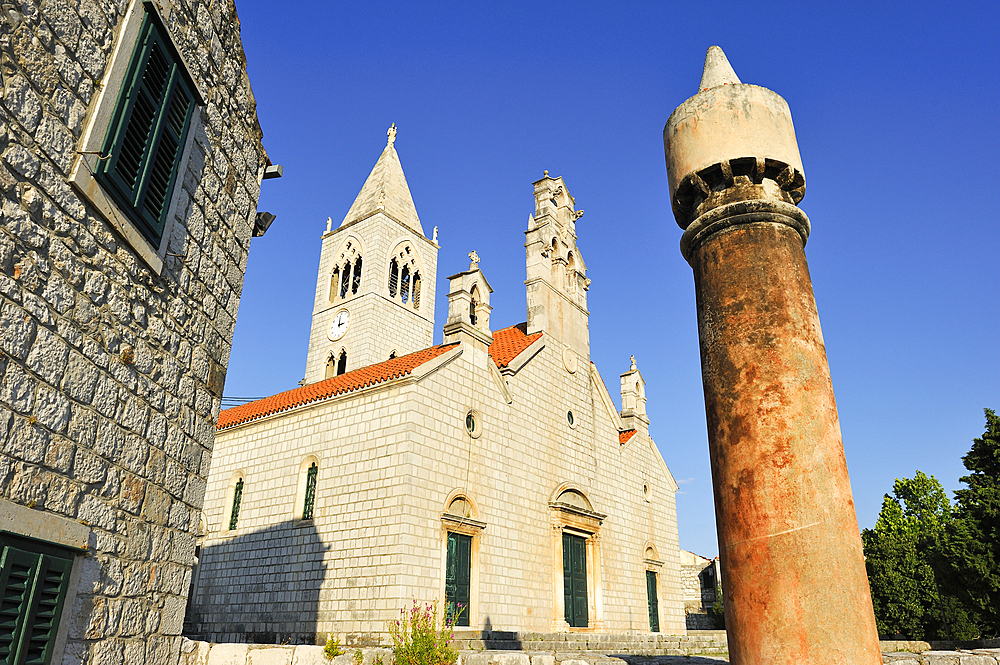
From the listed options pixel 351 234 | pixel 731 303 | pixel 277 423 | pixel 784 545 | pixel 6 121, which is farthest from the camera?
pixel 351 234

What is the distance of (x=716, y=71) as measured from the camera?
5.34 m

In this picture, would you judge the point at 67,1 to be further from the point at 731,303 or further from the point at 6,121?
the point at 731,303

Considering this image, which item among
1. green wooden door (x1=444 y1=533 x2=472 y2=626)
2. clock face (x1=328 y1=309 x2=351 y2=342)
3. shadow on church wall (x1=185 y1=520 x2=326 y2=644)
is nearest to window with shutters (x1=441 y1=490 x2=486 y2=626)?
green wooden door (x1=444 y1=533 x2=472 y2=626)

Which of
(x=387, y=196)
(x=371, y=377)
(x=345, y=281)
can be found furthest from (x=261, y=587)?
(x=387, y=196)

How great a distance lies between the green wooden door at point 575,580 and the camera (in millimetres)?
18281

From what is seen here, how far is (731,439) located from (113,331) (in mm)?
4363

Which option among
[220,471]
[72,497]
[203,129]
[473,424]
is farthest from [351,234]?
[72,497]

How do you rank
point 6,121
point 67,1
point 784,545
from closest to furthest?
point 6,121 < point 784,545 < point 67,1

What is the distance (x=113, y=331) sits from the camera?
181 inches

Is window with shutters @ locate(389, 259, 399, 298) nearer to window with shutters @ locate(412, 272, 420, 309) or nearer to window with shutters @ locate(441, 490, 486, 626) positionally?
window with shutters @ locate(412, 272, 420, 309)

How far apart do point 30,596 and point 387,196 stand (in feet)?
105

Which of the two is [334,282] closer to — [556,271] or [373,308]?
[373,308]

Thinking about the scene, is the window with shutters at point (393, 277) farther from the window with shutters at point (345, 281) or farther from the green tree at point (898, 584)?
the green tree at point (898, 584)

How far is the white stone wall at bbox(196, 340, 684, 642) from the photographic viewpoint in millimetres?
14109
